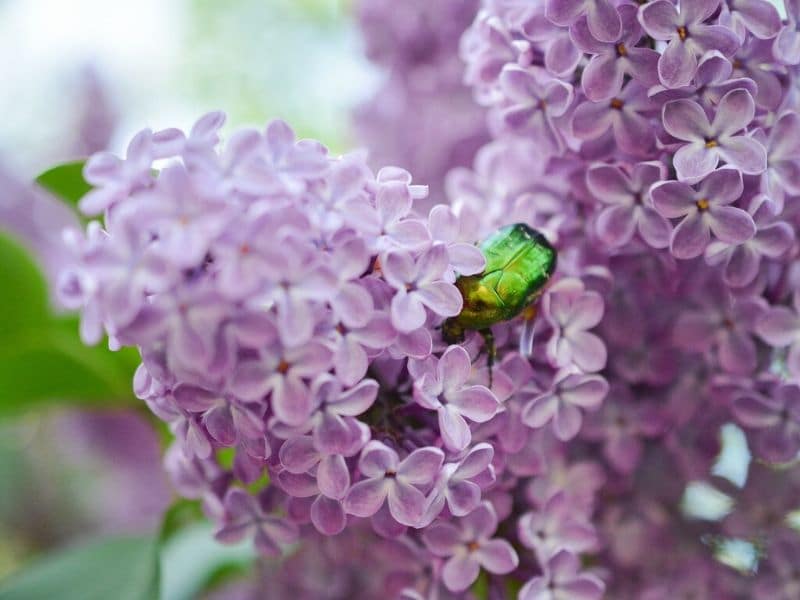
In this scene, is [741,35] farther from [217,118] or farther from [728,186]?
[217,118]

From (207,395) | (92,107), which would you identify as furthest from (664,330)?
(92,107)

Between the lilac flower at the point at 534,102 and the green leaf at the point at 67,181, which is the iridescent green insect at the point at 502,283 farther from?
the green leaf at the point at 67,181

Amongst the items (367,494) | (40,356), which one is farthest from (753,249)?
(40,356)

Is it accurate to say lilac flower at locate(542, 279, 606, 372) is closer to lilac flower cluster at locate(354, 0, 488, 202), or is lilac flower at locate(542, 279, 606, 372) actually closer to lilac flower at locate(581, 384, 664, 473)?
lilac flower at locate(581, 384, 664, 473)

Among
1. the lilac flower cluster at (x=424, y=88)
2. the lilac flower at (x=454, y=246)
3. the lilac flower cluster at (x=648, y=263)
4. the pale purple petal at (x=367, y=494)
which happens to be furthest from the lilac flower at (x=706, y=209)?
the lilac flower cluster at (x=424, y=88)

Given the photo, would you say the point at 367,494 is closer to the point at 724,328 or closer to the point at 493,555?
the point at 493,555
